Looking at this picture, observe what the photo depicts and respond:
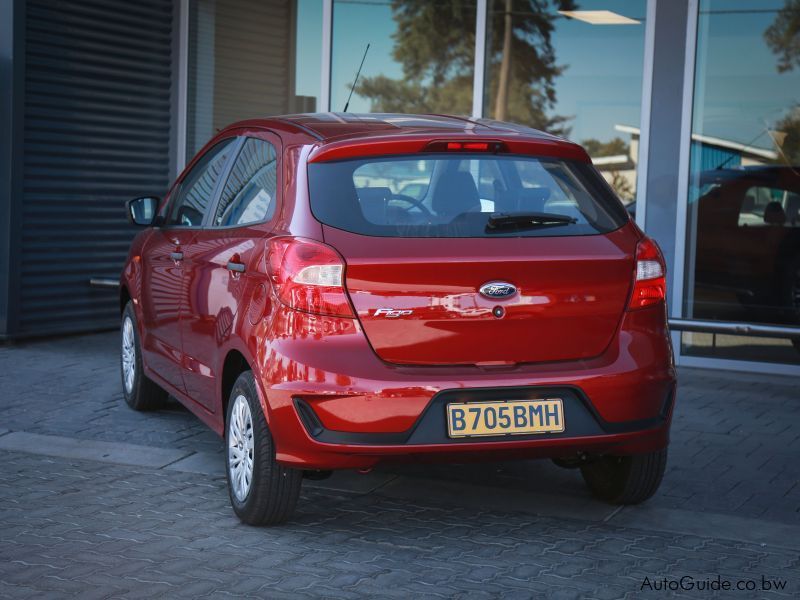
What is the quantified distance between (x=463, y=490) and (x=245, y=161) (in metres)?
1.81

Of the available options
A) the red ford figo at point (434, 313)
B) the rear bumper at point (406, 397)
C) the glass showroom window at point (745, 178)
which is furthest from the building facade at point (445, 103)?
the rear bumper at point (406, 397)

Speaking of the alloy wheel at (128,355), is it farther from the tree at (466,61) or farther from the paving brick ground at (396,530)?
the tree at (466,61)

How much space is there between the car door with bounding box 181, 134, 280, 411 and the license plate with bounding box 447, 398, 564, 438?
935 millimetres

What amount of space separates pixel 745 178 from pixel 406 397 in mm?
5652

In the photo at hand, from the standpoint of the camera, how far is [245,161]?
5531 millimetres

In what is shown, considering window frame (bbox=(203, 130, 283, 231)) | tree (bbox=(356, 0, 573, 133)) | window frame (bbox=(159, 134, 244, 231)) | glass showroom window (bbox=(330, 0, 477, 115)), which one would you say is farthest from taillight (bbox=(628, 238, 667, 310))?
glass showroom window (bbox=(330, 0, 477, 115))

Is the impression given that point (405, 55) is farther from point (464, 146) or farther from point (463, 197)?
point (463, 197)

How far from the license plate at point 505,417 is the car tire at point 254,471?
2.40ft

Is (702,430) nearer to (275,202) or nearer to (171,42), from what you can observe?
(275,202)

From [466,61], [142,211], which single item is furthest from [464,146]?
[466,61]

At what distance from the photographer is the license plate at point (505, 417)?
4438 millimetres

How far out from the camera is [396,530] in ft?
16.0

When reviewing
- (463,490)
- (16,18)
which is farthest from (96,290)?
(463,490)

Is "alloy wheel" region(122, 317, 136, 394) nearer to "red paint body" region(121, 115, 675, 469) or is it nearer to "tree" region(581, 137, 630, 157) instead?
"red paint body" region(121, 115, 675, 469)
